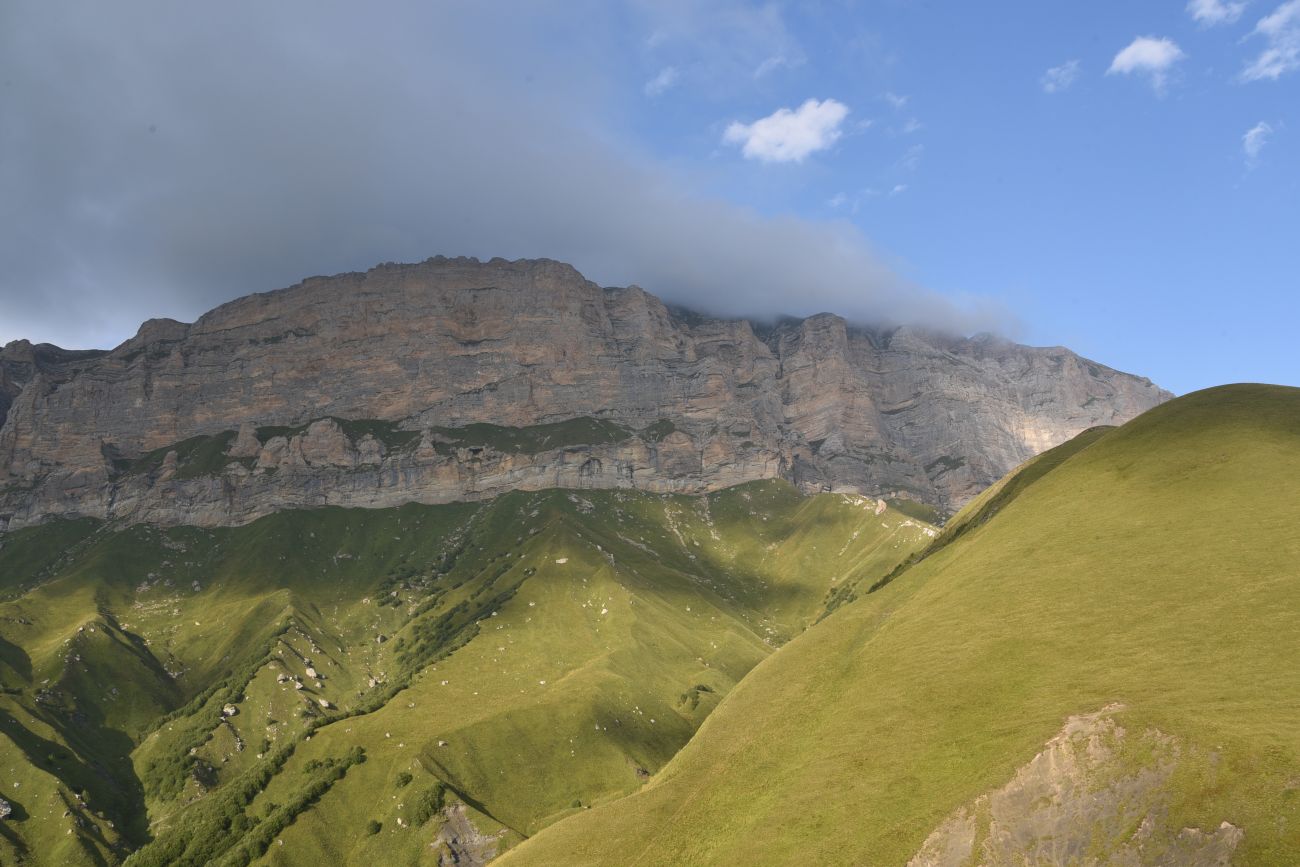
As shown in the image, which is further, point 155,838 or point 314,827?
point 155,838

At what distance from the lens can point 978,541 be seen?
505 feet

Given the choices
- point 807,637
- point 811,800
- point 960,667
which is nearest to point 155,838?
point 807,637

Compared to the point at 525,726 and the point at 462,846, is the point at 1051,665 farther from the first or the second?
the point at 525,726

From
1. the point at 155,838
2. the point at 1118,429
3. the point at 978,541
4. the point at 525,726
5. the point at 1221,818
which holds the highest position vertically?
the point at 1118,429

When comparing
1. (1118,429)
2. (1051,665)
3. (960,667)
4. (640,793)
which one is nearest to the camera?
(1051,665)

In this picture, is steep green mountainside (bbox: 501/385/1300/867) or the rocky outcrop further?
steep green mountainside (bbox: 501/385/1300/867)

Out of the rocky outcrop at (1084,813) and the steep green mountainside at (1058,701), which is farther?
the steep green mountainside at (1058,701)

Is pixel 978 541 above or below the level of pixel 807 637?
above

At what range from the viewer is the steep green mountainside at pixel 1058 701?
6719cm

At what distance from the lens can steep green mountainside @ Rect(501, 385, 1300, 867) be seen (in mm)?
67188

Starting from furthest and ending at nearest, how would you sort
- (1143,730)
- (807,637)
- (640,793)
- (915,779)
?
(807,637)
(640,793)
(915,779)
(1143,730)

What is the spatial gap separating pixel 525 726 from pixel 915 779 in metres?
123

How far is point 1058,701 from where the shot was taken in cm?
8481

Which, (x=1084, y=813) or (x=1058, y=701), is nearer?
(x=1084, y=813)
